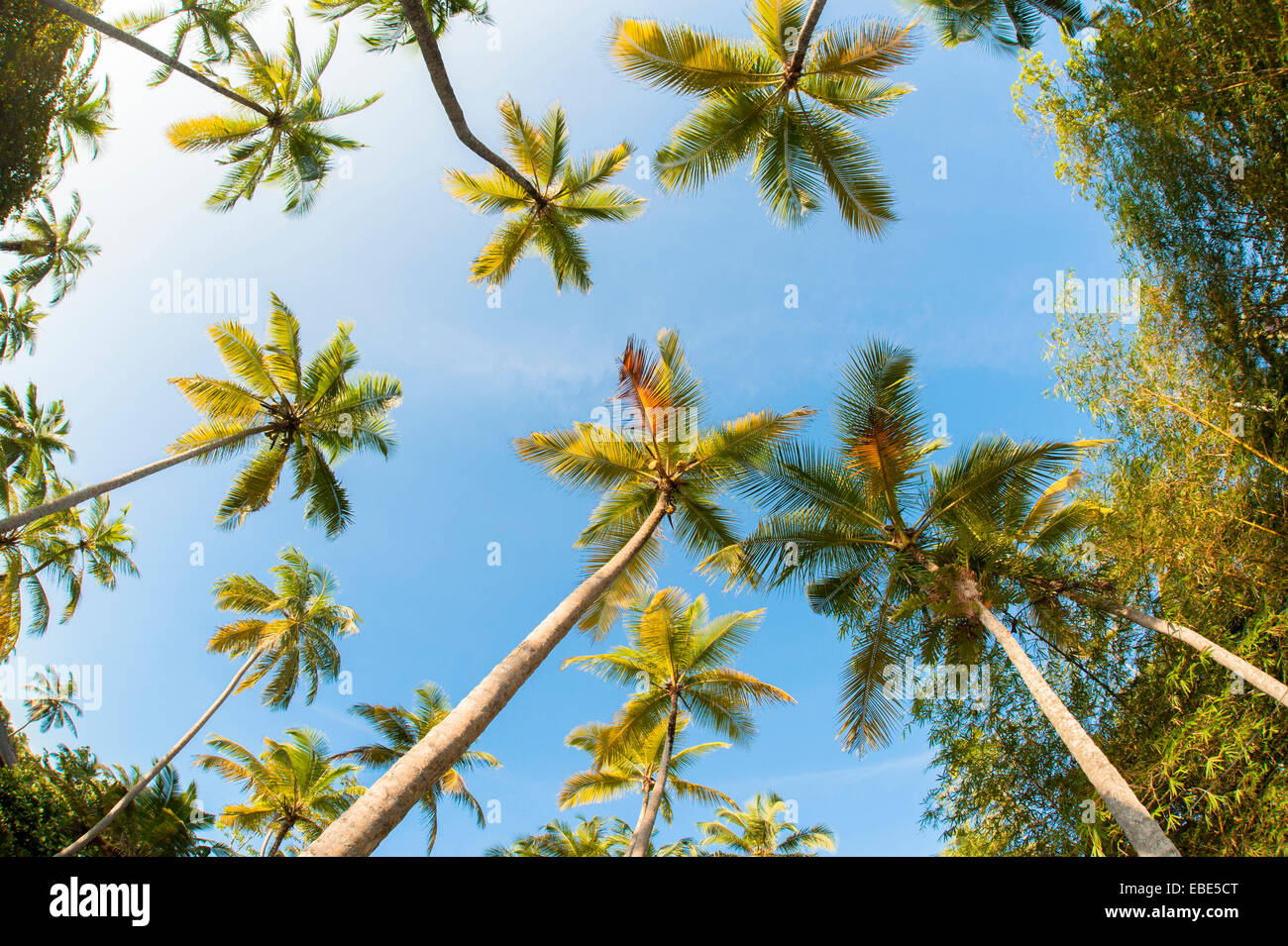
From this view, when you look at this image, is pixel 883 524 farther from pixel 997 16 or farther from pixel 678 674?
pixel 997 16

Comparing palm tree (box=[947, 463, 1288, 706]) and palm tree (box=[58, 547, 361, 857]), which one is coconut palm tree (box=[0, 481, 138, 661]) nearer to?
palm tree (box=[58, 547, 361, 857])

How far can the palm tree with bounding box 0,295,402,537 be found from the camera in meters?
14.8

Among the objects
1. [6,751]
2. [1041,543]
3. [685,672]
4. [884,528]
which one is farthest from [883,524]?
[6,751]

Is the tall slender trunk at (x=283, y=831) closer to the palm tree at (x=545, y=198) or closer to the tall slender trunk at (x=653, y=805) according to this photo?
the tall slender trunk at (x=653, y=805)

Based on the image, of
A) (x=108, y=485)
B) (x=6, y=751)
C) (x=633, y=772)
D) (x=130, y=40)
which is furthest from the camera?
(x=633, y=772)

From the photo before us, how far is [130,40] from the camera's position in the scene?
37.3ft

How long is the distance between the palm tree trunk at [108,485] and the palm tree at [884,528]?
1186 centimetres

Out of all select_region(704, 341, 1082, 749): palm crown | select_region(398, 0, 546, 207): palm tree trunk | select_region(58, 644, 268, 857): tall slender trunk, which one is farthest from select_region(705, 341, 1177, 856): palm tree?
select_region(58, 644, 268, 857): tall slender trunk

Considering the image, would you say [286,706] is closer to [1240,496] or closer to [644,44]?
[644,44]

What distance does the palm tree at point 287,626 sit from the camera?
20.1 m

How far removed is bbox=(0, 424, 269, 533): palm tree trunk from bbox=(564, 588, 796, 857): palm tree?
984cm

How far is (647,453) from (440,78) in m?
6.86
